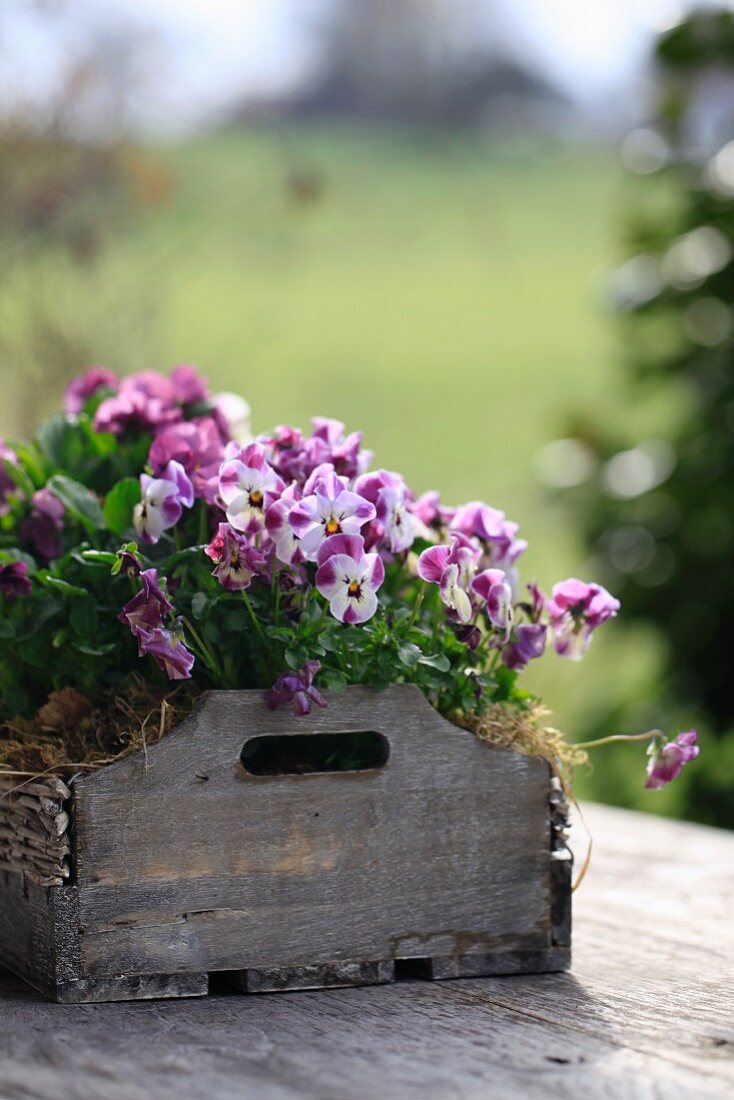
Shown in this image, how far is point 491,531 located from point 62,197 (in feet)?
8.77

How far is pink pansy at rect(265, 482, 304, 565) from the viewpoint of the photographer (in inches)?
42.1

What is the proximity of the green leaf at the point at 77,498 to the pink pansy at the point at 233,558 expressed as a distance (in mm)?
222

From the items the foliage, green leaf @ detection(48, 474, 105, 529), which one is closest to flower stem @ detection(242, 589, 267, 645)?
the foliage

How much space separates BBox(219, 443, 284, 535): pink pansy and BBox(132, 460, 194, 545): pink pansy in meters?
0.06

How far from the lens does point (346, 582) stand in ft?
3.47

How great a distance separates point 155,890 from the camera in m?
1.09

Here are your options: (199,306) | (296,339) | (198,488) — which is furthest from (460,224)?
(198,488)

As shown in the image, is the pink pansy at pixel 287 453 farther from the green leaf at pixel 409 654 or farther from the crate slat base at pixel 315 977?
the crate slat base at pixel 315 977

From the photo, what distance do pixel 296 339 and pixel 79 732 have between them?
7454 mm

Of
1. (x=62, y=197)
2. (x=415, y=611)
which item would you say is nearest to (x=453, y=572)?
(x=415, y=611)

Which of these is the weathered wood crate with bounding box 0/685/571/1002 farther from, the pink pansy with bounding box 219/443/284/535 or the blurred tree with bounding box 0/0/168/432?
the blurred tree with bounding box 0/0/168/432

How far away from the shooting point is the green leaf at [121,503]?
1196mm

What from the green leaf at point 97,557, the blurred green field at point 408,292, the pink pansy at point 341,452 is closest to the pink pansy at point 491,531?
the pink pansy at point 341,452

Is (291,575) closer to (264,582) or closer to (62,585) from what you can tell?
(264,582)
